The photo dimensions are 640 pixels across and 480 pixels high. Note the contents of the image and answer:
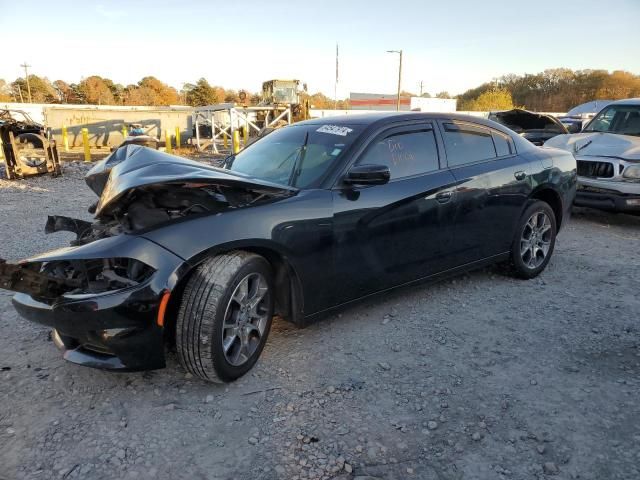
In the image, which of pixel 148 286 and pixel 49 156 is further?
pixel 49 156

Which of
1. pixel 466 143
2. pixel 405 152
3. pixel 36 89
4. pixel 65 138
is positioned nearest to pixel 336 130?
pixel 405 152

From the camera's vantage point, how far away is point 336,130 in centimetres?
350

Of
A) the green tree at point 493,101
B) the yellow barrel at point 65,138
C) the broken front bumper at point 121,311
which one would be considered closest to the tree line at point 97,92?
the green tree at point 493,101

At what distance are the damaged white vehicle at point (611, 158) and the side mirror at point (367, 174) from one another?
500 centimetres

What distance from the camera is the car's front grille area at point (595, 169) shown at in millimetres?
6562

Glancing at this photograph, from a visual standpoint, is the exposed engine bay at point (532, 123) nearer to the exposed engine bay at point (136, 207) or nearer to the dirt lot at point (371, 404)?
the dirt lot at point (371, 404)

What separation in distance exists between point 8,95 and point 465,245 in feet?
252

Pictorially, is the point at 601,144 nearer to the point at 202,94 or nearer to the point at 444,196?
the point at 444,196

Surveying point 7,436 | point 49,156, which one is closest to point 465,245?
point 7,436

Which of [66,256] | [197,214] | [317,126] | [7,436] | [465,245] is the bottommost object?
[7,436]

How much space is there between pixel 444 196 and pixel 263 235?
1.59 metres

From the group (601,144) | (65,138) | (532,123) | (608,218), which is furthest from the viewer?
(65,138)

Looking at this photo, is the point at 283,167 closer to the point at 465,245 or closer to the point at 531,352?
the point at 465,245

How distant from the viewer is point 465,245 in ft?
12.6
